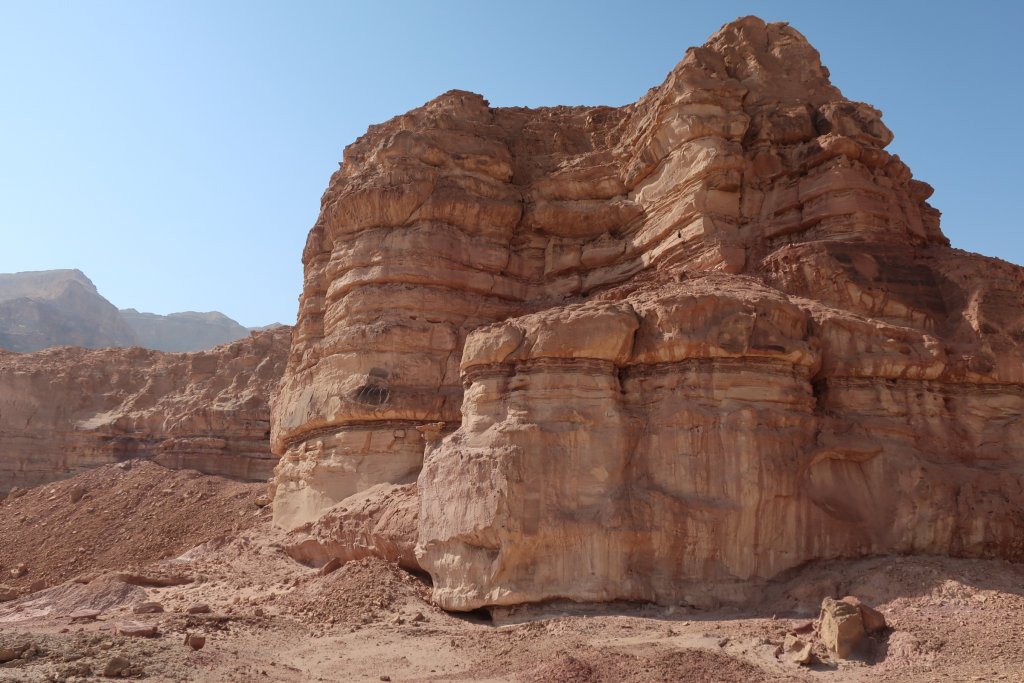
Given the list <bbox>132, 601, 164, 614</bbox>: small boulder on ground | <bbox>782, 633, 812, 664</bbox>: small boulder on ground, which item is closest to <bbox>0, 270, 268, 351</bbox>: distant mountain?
<bbox>132, 601, 164, 614</bbox>: small boulder on ground

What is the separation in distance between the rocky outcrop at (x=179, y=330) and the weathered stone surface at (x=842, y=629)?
109 metres

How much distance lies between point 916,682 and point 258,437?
93.3 feet

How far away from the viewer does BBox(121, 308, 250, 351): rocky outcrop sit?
11050 centimetres

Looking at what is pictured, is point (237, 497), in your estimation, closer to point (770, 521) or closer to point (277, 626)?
point (277, 626)

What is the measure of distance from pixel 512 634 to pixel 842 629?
460 cm

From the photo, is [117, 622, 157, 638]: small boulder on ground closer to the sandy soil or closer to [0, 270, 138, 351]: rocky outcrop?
the sandy soil

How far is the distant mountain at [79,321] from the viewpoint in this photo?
76.8m

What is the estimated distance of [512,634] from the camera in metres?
12.0

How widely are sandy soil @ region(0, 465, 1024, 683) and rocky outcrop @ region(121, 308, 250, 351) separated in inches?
3957

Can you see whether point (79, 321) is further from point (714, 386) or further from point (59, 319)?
point (714, 386)

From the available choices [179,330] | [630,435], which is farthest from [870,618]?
[179,330]

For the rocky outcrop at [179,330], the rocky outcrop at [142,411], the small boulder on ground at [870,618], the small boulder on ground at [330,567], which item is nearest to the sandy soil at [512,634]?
the small boulder on ground at [870,618]

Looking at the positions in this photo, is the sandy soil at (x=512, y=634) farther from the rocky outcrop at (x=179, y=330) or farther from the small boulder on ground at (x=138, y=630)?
the rocky outcrop at (x=179, y=330)

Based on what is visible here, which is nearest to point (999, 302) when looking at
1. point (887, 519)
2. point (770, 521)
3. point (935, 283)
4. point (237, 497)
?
point (935, 283)
